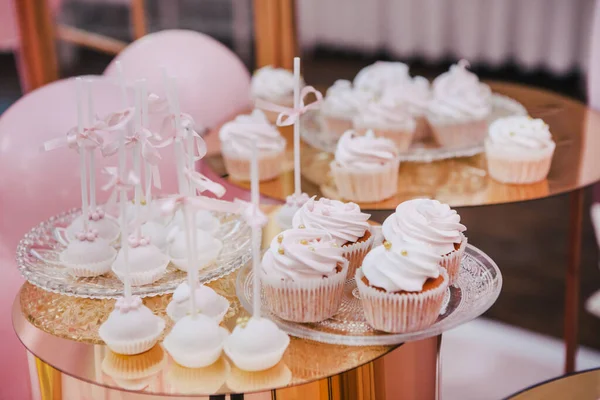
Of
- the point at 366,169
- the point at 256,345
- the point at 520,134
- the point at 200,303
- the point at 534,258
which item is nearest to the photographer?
the point at 256,345

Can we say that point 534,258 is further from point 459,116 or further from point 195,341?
point 195,341

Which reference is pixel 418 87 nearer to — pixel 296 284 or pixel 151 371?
pixel 296 284

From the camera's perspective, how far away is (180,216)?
1.69 meters

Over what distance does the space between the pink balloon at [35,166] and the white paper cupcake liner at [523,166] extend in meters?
1.04

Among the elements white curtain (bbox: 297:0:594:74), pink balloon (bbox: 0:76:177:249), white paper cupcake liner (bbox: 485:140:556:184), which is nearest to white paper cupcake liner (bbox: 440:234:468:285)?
white paper cupcake liner (bbox: 485:140:556:184)

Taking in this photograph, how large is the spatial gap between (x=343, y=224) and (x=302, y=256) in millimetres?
182

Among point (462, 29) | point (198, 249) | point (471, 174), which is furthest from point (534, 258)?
point (462, 29)

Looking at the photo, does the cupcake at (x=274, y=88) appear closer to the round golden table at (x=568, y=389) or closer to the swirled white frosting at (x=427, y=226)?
the swirled white frosting at (x=427, y=226)

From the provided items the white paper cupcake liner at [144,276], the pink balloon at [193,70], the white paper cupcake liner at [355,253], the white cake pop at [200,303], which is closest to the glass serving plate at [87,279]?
the white paper cupcake liner at [144,276]

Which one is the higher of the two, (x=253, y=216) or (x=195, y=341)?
(x=253, y=216)

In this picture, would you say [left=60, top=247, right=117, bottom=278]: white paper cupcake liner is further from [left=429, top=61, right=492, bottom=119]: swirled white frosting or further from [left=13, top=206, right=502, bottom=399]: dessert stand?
[left=429, top=61, right=492, bottom=119]: swirled white frosting

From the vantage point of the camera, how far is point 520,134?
222 cm

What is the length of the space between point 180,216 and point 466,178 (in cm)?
88

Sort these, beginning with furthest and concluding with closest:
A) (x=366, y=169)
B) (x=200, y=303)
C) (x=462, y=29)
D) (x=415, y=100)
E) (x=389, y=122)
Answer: (x=462, y=29) < (x=415, y=100) < (x=389, y=122) < (x=366, y=169) < (x=200, y=303)
